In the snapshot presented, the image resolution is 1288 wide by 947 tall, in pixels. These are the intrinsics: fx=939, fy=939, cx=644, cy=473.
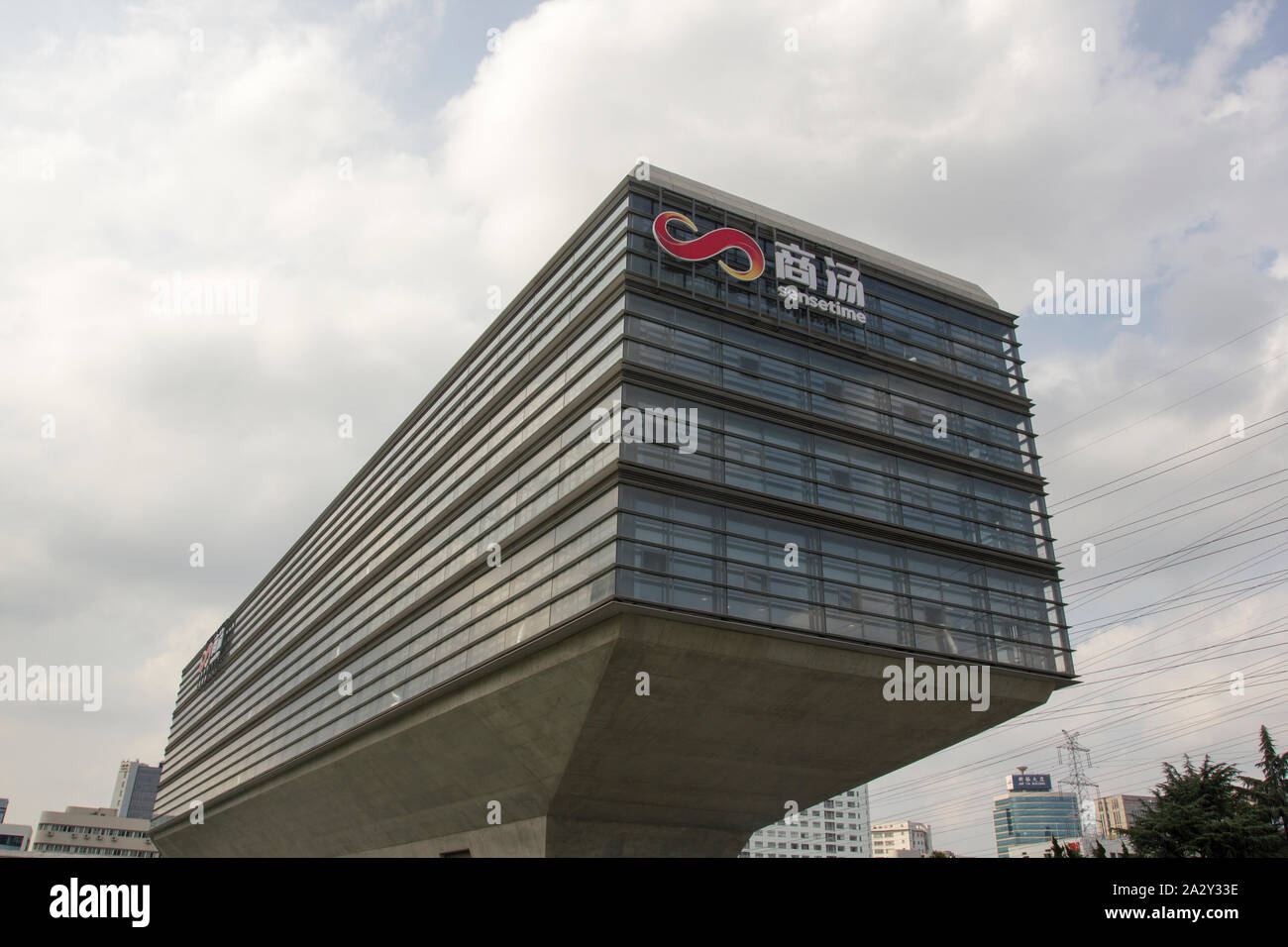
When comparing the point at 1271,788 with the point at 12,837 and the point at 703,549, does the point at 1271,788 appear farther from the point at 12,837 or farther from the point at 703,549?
the point at 12,837

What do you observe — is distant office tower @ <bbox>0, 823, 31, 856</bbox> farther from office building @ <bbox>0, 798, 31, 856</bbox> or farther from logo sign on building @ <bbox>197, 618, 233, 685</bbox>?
logo sign on building @ <bbox>197, 618, 233, 685</bbox>

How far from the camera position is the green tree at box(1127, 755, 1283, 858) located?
46.1 meters

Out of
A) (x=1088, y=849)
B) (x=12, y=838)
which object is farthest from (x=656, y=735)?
(x=12, y=838)

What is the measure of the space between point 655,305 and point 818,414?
7668 millimetres

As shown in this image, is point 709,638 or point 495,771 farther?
point 495,771

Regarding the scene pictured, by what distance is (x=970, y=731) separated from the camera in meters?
36.8

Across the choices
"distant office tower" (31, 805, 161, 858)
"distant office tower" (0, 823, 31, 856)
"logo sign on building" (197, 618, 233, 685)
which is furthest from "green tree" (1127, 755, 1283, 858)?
"distant office tower" (0, 823, 31, 856)

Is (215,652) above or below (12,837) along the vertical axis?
above

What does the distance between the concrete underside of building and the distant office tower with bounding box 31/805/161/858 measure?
140m

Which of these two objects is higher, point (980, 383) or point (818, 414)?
point (980, 383)

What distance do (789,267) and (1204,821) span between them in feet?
115

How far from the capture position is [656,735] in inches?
1266
